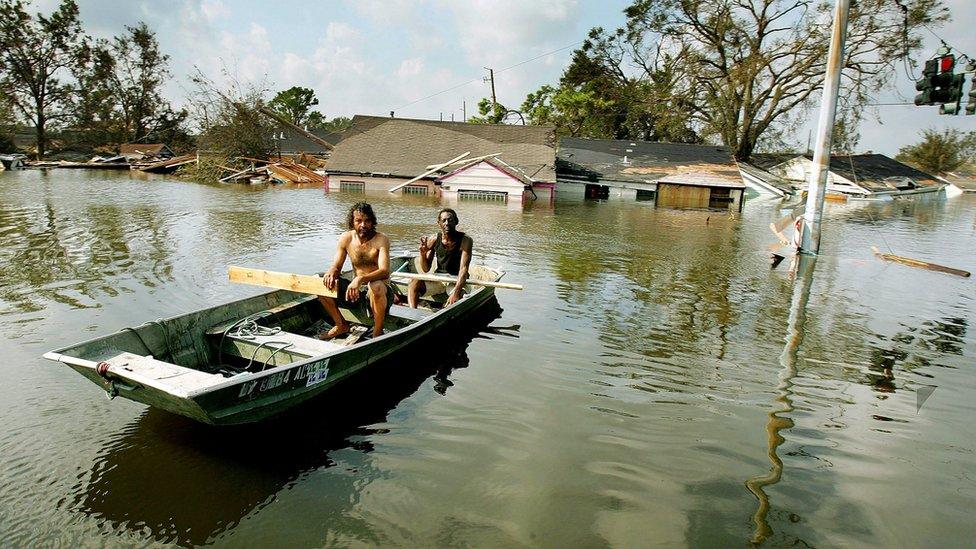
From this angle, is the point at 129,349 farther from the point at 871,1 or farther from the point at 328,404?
the point at 871,1

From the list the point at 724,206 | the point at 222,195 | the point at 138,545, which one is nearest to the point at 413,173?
the point at 222,195

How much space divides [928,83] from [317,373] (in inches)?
520

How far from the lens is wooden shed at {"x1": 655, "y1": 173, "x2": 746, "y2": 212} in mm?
35969

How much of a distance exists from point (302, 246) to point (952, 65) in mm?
15149

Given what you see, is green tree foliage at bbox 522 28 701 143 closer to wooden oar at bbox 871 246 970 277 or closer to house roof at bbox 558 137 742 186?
house roof at bbox 558 137 742 186

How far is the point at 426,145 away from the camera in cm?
4025

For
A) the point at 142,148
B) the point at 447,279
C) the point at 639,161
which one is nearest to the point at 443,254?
the point at 447,279

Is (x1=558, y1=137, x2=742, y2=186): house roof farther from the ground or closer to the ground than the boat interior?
farther from the ground

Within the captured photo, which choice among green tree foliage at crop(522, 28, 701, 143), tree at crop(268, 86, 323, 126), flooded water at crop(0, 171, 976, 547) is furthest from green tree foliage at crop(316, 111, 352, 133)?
flooded water at crop(0, 171, 976, 547)

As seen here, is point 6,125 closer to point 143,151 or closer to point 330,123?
point 143,151

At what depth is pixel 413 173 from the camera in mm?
36531

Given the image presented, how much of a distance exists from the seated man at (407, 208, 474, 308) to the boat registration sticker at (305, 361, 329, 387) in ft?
11.0

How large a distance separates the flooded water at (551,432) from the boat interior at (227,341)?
67cm

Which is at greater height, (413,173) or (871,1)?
(871,1)
